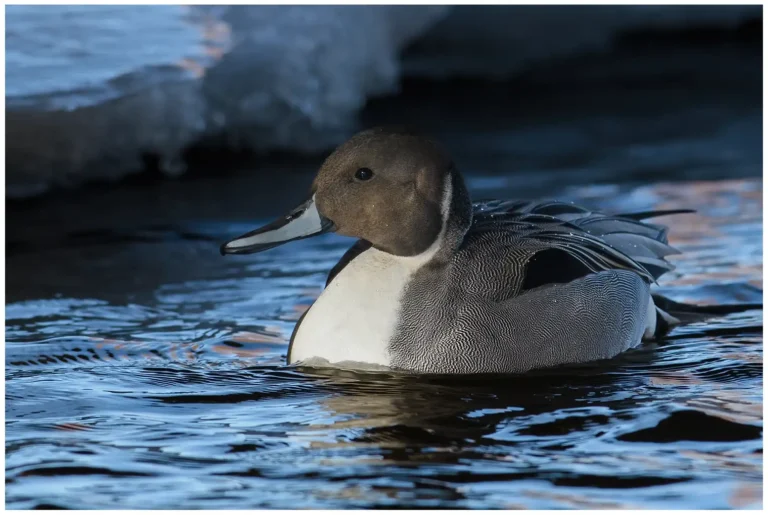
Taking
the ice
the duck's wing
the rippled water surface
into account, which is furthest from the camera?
the ice

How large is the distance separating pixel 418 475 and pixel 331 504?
31 centimetres

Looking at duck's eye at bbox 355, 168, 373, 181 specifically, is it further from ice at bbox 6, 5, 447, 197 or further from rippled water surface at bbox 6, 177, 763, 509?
ice at bbox 6, 5, 447, 197

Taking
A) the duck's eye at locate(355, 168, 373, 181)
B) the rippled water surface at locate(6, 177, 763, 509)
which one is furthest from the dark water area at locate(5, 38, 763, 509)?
the duck's eye at locate(355, 168, 373, 181)

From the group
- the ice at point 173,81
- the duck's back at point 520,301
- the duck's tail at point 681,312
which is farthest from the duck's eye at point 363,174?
the ice at point 173,81

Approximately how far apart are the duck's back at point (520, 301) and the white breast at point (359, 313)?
0.18 ft

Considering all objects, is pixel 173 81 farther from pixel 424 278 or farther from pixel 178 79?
pixel 424 278

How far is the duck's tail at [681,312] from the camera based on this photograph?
5.27m

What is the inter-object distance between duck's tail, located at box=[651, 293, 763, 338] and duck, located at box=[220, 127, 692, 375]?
61 cm

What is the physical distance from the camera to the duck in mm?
4422

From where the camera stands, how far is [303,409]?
4.20 metres

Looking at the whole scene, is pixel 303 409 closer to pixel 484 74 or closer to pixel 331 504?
pixel 331 504

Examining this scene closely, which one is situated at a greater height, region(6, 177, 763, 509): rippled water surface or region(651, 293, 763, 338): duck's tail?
region(651, 293, 763, 338): duck's tail

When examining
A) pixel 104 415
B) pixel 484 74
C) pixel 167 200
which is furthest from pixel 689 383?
pixel 484 74

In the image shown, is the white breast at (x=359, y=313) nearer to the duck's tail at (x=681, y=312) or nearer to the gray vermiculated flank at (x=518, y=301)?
the gray vermiculated flank at (x=518, y=301)
